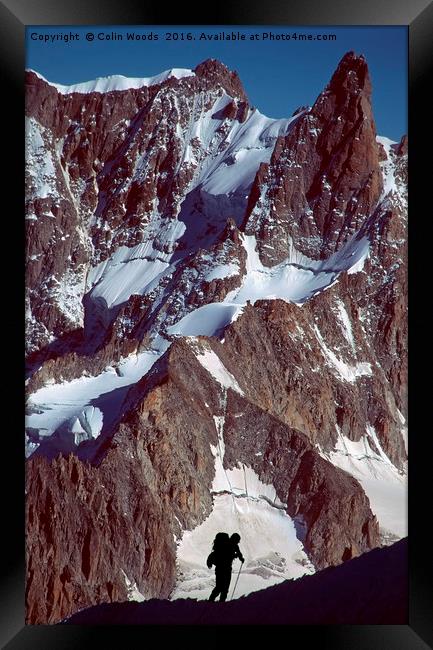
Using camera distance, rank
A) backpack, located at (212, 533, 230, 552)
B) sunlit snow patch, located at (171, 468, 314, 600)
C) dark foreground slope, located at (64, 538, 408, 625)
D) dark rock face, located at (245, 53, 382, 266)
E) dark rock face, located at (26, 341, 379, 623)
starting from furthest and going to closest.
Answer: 1. dark rock face, located at (245, 53, 382, 266)
2. dark rock face, located at (26, 341, 379, 623)
3. sunlit snow patch, located at (171, 468, 314, 600)
4. backpack, located at (212, 533, 230, 552)
5. dark foreground slope, located at (64, 538, 408, 625)

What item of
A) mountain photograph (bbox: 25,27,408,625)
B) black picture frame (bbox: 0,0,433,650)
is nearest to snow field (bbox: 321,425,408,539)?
mountain photograph (bbox: 25,27,408,625)

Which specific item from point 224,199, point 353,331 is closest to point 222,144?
point 224,199

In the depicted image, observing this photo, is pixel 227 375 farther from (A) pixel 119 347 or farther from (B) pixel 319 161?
(B) pixel 319 161

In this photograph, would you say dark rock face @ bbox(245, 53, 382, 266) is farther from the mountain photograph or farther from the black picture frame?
the black picture frame

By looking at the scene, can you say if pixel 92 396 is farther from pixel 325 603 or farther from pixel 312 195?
pixel 325 603

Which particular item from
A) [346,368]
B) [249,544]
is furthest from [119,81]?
[346,368]

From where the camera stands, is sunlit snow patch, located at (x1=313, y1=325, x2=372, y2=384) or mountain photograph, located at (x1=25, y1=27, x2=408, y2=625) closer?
mountain photograph, located at (x1=25, y1=27, x2=408, y2=625)
